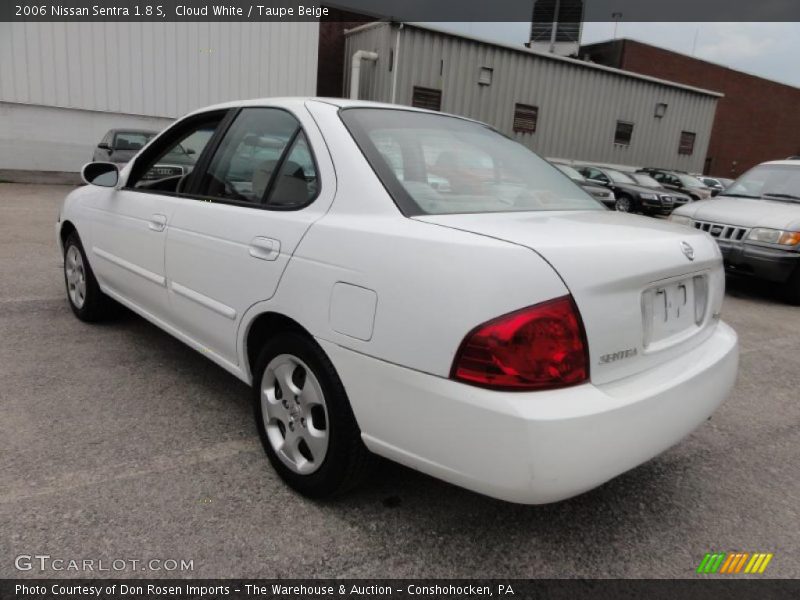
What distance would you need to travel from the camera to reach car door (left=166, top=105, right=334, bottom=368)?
226 centimetres

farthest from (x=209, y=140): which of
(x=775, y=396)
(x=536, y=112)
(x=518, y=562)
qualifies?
(x=536, y=112)

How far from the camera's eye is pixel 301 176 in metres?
2.35

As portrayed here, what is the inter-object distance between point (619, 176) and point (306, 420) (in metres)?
15.9

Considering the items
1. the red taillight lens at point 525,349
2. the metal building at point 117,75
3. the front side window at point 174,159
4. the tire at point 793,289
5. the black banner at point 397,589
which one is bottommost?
the black banner at point 397,589

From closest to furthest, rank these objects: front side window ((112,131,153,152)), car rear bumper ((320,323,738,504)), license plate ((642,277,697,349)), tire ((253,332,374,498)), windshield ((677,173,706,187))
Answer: car rear bumper ((320,323,738,504)), license plate ((642,277,697,349)), tire ((253,332,374,498)), front side window ((112,131,153,152)), windshield ((677,173,706,187))

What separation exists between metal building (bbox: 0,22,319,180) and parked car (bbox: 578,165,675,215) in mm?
8443

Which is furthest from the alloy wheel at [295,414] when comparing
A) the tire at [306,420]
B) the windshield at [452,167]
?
the windshield at [452,167]

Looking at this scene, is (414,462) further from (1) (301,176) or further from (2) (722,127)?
(2) (722,127)

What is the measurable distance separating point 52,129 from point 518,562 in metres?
16.1

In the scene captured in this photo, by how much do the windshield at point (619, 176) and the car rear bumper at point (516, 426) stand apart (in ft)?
50.0

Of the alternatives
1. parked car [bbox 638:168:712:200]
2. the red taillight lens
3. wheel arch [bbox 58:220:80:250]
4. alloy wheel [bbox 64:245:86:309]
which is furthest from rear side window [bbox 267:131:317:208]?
parked car [bbox 638:168:712:200]

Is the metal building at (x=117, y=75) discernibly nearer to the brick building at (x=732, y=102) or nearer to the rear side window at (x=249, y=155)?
the rear side window at (x=249, y=155)

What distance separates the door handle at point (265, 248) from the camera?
7.32ft

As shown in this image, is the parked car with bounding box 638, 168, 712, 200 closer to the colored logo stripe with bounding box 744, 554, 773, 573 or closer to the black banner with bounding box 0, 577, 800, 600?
the colored logo stripe with bounding box 744, 554, 773, 573
